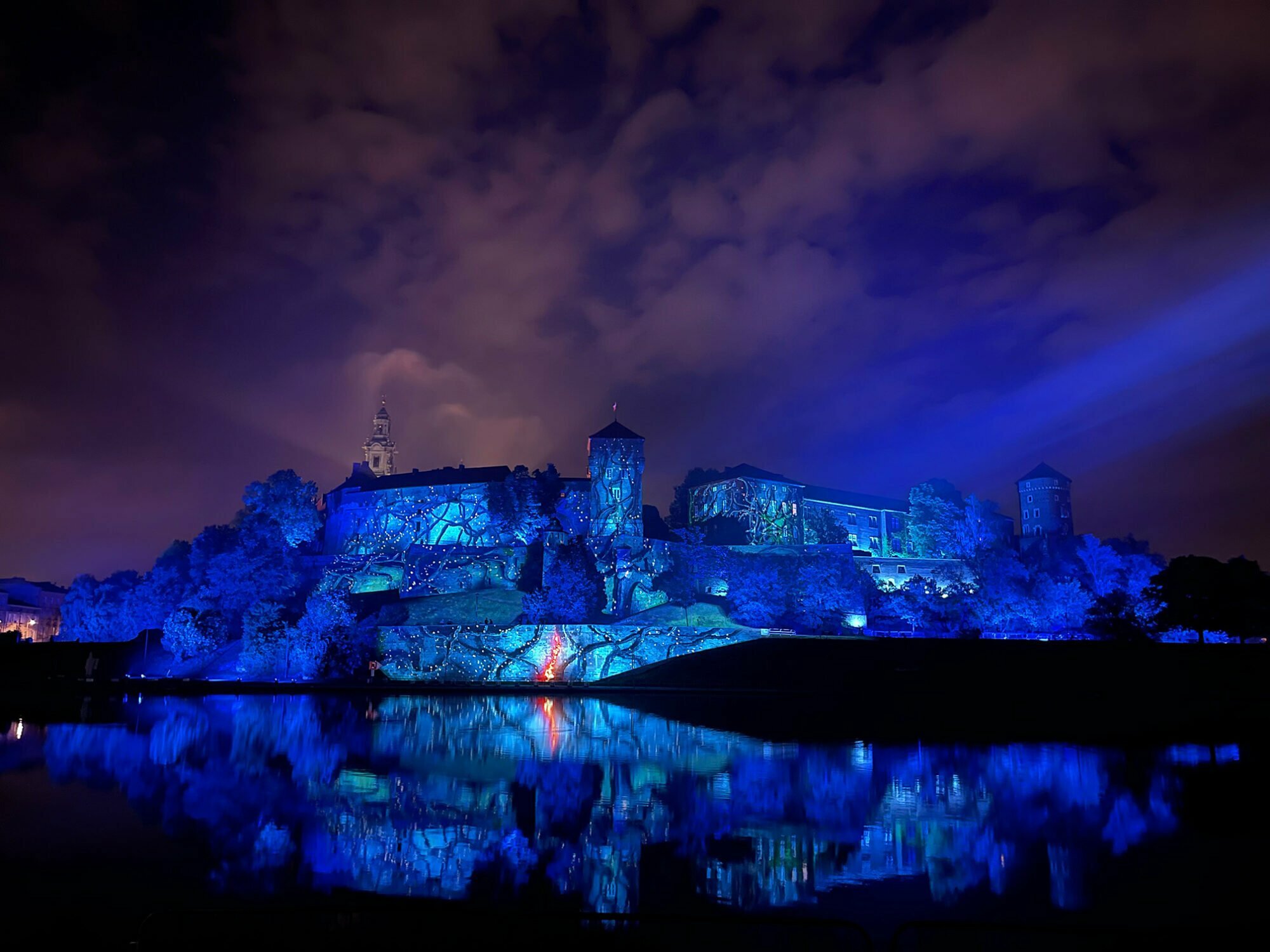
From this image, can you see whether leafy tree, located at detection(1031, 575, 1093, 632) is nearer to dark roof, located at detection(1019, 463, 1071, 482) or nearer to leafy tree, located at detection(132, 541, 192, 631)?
dark roof, located at detection(1019, 463, 1071, 482)

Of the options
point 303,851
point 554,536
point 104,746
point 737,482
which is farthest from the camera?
point 737,482

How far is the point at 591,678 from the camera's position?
5269cm

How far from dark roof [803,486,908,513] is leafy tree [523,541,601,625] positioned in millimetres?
32142

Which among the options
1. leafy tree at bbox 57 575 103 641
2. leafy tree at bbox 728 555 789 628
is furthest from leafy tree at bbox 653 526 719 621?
leafy tree at bbox 57 575 103 641

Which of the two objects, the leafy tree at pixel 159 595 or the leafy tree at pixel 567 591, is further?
the leafy tree at pixel 159 595

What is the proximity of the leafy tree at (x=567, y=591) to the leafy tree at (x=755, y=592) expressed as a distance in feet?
32.7

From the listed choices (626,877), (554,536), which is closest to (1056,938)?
(626,877)

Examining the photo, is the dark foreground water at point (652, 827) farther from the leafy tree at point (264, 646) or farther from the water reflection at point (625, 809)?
the leafy tree at point (264, 646)

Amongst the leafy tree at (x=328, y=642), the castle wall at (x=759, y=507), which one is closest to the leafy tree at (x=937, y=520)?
the castle wall at (x=759, y=507)

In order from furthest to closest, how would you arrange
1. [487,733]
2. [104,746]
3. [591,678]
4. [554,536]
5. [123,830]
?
1. [554,536]
2. [591,678]
3. [487,733]
4. [104,746]
5. [123,830]

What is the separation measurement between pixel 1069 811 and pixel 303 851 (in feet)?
35.9

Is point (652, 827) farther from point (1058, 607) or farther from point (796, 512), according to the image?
point (796, 512)

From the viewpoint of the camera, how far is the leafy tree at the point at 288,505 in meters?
71.8

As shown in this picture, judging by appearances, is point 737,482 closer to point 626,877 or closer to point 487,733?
point 487,733
